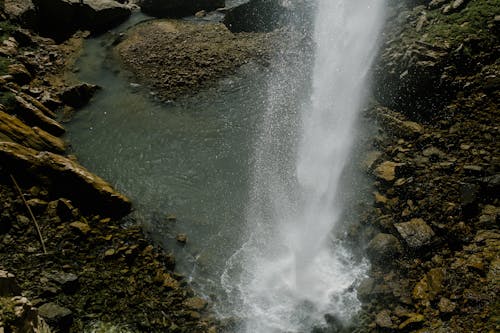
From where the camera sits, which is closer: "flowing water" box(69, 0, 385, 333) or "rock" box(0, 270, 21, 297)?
"rock" box(0, 270, 21, 297)

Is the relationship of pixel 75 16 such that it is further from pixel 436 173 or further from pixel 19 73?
pixel 436 173

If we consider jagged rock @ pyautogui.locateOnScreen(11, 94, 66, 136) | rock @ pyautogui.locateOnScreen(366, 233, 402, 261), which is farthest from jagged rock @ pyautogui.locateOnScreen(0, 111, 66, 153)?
rock @ pyautogui.locateOnScreen(366, 233, 402, 261)

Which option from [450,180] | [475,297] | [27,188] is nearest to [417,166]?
[450,180]

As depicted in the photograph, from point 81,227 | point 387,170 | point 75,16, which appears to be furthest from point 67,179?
A: point 75,16

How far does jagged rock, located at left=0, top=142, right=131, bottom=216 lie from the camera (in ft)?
38.8

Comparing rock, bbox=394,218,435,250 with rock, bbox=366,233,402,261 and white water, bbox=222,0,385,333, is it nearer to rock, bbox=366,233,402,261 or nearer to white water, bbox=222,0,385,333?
rock, bbox=366,233,402,261

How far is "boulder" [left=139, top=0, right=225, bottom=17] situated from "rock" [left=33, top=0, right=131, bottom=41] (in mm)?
1782

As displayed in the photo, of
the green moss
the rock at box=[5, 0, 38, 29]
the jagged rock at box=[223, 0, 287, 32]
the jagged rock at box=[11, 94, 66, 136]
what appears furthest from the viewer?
the jagged rock at box=[223, 0, 287, 32]

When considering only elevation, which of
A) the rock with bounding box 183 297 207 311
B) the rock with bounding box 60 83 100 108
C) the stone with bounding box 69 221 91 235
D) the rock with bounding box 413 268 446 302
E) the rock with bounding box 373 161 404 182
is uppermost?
the rock with bounding box 60 83 100 108

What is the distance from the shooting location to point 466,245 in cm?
955

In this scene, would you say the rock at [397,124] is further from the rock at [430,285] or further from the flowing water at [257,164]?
the rock at [430,285]

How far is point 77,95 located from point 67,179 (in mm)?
6758

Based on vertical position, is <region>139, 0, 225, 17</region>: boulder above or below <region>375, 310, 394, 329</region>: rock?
above

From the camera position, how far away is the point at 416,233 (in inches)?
400
